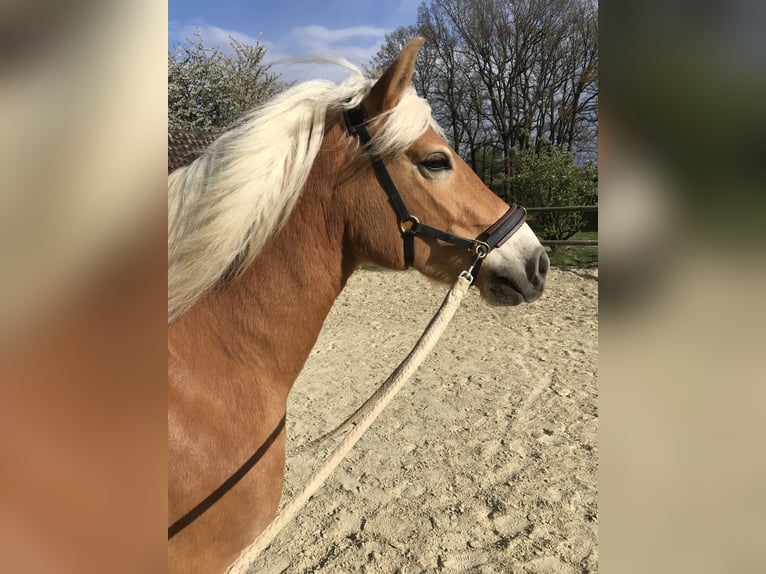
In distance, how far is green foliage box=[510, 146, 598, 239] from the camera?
10.4 meters

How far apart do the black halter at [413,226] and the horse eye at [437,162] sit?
119 millimetres

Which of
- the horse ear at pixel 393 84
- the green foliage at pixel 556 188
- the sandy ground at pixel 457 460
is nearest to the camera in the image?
the horse ear at pixel 393 84

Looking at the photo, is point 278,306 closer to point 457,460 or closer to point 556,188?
point 457,460

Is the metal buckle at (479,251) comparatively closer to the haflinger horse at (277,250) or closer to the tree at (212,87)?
the haflinger horse at (277,250)

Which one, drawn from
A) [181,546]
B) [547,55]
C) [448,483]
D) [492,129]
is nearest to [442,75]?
[492,129]

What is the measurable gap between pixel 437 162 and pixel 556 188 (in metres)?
10.7

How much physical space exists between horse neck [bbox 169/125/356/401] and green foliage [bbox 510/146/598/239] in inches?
391

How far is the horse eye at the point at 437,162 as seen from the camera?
1.33 meters
